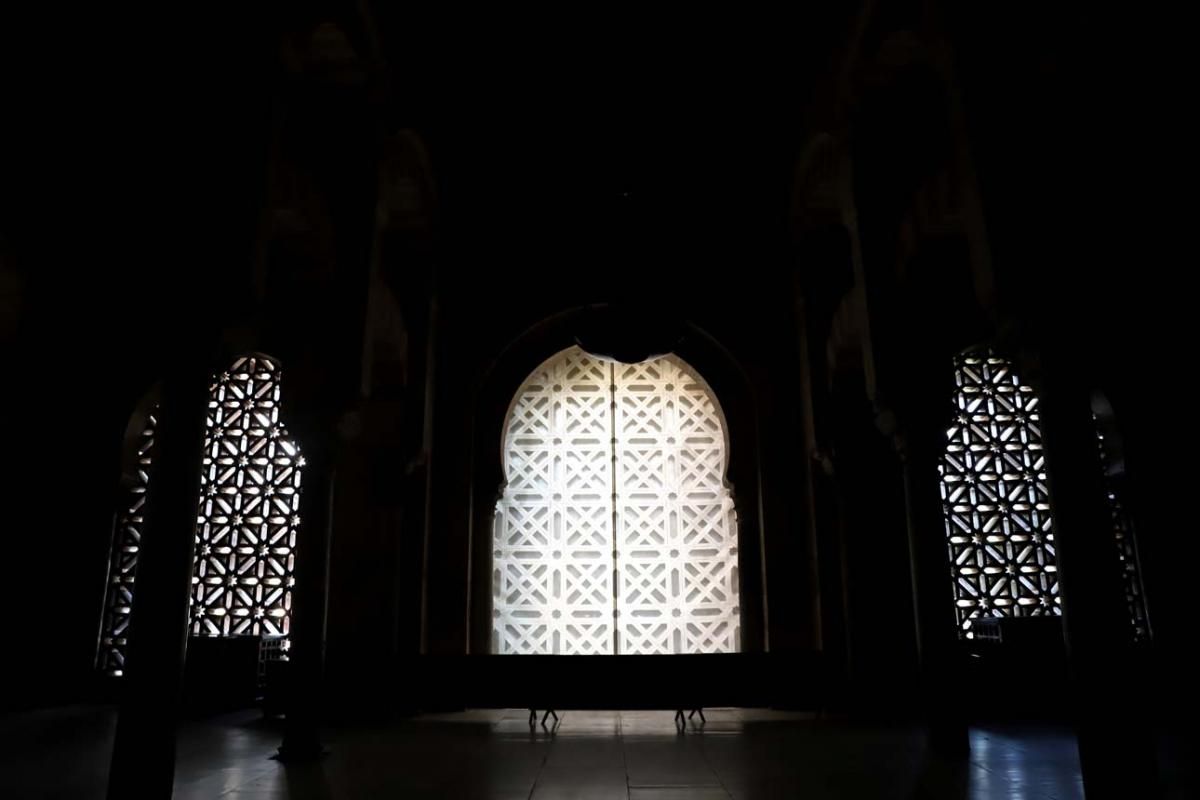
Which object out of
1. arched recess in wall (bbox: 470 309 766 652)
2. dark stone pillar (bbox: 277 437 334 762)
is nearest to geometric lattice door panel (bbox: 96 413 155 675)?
arched recess in wall (bbox: 470 309 766 652)

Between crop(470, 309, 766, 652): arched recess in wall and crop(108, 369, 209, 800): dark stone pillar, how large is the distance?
20.2 ft

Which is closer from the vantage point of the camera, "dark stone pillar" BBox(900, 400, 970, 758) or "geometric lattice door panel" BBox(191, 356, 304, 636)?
"dark stone pillar" BBox(900, 400, 970, 758)

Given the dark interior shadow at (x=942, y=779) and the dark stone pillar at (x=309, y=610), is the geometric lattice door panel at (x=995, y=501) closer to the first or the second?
the dark interior shadow at (x=942, y=779)

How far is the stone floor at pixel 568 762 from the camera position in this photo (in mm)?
4598

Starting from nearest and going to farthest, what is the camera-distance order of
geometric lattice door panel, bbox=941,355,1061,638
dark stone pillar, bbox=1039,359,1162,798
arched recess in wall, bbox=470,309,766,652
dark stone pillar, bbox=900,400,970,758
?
dark stone pillar, bbox=1039,359,1162,798 < dark stone pillar, bbox=900,400,970,758 < geometric lattice door panel, bbox=941,355,1061,638 < arched recess in wall, bbox=470,309,766,652

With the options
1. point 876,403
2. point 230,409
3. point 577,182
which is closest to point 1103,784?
point 876,403

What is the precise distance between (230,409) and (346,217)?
4838 mm

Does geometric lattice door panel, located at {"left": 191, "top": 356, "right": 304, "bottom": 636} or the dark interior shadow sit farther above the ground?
geometric lattice door panel, located at {"left": 191, "top": 356, "right": 304, "bottom": 636}

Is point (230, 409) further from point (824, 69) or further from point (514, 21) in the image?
point (824, 69)

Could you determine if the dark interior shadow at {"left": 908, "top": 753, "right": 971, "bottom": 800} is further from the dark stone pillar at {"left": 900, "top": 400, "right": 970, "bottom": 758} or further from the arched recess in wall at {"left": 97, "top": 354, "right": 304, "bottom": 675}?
the arched recess in wall at {"left": 97, "top": 354, "right": 304, "bottom": 675}

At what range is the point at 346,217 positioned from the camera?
7.46 meters

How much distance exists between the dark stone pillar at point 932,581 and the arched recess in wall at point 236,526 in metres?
7.03

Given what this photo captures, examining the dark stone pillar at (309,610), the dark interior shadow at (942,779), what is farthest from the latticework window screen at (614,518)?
the dark interior shadow at (942,779)

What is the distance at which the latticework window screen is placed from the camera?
426 inches
